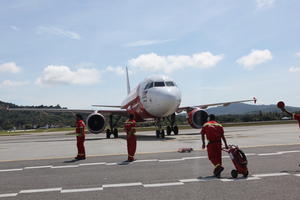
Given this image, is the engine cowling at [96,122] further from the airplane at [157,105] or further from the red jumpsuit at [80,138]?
the red jumpsuit at [80,138]

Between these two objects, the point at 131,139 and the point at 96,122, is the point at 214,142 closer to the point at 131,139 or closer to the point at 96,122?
the point at 131,139

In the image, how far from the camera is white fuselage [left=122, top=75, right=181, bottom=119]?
22406 mm

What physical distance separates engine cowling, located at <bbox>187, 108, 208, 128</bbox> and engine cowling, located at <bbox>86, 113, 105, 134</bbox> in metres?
6.50

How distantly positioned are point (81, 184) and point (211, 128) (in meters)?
3.42

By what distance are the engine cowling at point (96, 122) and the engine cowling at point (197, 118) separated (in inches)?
256

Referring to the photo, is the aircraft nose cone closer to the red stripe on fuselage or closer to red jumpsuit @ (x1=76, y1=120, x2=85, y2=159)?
the red stripe on fuselage

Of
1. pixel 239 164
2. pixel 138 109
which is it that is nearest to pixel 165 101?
pixel 138 109

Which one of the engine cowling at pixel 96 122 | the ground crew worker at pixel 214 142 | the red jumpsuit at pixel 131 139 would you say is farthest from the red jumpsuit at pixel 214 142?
the engine cowling at pixel 96 122

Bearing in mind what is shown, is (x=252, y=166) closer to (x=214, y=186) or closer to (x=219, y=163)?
(x=219, y=163)

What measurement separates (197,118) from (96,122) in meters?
7.56

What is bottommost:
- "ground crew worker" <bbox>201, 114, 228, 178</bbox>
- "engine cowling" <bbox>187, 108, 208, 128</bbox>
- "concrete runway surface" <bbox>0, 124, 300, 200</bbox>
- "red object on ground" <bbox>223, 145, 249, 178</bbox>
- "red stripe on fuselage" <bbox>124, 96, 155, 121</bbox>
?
"concrete runway surface" <bbox>0, 124, 300, 200</bbox>

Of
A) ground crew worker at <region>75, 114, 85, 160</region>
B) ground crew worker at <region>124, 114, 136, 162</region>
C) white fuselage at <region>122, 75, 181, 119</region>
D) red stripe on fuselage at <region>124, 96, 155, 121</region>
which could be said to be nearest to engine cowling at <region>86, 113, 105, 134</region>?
red stripe on fuselage at <region>124, 96, 155, 121</region>

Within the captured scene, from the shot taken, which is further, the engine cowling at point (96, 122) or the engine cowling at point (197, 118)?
the engine cowling at point (96, 122)

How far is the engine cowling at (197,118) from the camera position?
25.9m
